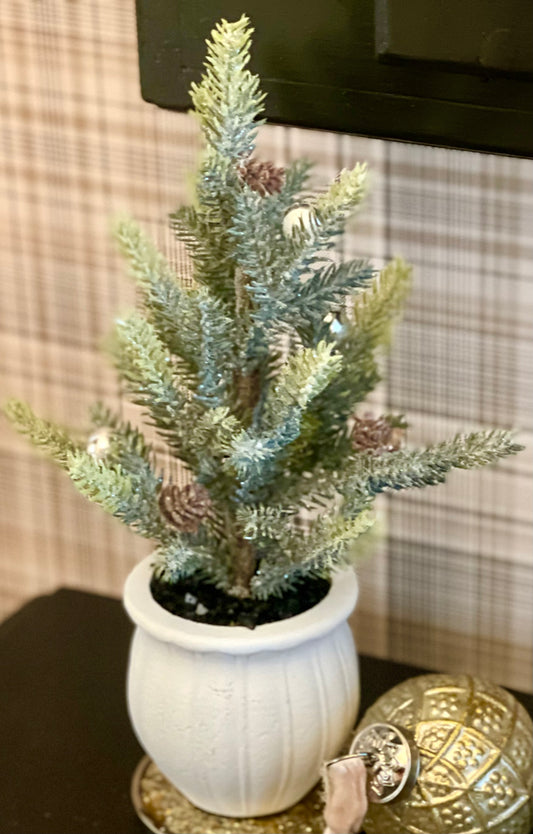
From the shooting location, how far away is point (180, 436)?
70cm

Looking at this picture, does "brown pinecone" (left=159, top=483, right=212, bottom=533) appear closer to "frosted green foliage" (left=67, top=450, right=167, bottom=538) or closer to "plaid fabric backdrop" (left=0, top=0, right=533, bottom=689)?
"frosted green foliage" (left=67, top=450, right=167, bottom=538)

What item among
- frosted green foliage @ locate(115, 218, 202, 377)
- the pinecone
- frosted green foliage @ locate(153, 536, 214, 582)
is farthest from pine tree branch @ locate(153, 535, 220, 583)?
the pinecone

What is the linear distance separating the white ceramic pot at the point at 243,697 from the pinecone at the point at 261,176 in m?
0.25

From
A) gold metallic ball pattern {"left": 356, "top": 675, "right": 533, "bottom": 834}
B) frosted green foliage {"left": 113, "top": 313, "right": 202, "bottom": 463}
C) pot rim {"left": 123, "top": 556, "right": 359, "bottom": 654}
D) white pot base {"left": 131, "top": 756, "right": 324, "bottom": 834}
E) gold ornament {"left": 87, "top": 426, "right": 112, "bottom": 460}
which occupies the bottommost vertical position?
white pot base {"left": 131, "top": 756, "right": 324, "bottom": 834}

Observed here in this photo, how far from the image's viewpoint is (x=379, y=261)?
901 millimetres

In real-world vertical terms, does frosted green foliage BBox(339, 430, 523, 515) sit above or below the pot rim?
above

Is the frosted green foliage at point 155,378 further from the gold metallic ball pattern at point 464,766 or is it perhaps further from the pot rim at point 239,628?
the gold metallic ball pattern at point 464,766

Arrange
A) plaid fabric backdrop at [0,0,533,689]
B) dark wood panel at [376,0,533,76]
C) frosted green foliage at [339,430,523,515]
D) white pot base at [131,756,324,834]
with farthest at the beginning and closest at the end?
plaid fabric backdrop at [0,0,533,689]
white pot base at [131,756,324,834]
frosted green foliage at [339,430,523,515]
dark wood panel at [376,0,533,76]

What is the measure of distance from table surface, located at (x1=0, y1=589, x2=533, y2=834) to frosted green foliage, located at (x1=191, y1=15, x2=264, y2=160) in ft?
1.44

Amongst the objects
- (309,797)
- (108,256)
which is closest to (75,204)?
(108,256)

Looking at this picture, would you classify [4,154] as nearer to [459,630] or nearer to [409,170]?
[409,170]

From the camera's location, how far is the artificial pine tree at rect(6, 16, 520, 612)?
2.04ft

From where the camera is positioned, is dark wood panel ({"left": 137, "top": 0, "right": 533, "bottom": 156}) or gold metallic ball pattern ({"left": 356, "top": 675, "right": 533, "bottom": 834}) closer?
dark wood panel ({"left": 137, "top": 0, "right": 533, "bottom": 156})

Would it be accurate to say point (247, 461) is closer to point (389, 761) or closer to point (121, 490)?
point (121, 490)
